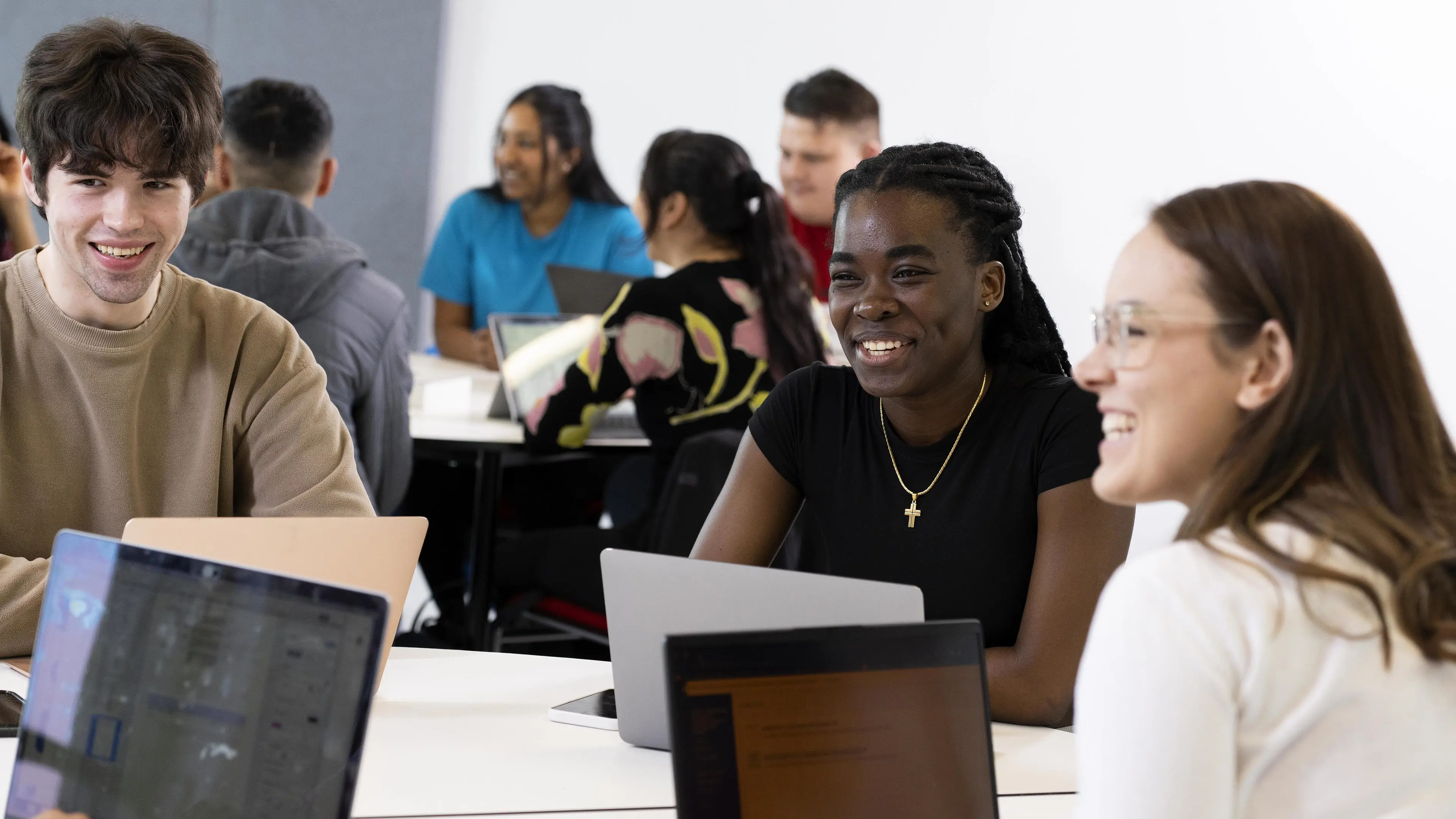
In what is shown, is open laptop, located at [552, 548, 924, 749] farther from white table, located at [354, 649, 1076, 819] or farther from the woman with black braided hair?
the woman with black braided hair

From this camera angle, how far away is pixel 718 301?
2.85 m

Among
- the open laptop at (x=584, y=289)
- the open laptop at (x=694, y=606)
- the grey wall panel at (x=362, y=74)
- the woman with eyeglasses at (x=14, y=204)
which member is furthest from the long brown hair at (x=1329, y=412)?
the grey wall panel at (x=362, y=74)

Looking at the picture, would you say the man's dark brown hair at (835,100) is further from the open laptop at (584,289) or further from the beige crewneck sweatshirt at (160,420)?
the beige crewneck sweatshirt at (160,420)

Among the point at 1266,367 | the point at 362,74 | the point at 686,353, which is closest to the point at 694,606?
the point at 1266,367

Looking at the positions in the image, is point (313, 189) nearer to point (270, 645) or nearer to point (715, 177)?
point (715, 177)

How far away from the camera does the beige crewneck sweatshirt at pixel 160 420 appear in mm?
1713

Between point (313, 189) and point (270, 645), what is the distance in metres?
2.36

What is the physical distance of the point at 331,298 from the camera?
8.96 ft

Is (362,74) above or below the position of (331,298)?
above

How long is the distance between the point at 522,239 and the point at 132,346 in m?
2.62

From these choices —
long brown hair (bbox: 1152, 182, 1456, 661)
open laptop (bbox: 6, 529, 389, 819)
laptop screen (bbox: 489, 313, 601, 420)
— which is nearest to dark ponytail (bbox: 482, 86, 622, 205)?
laptop screen (bbox: 489, 313, 601, 420)

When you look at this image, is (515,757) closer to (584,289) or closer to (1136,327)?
(1136,327)

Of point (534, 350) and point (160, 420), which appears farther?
point (534, 350)

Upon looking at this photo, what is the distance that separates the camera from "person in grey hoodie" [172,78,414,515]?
2.69 m
